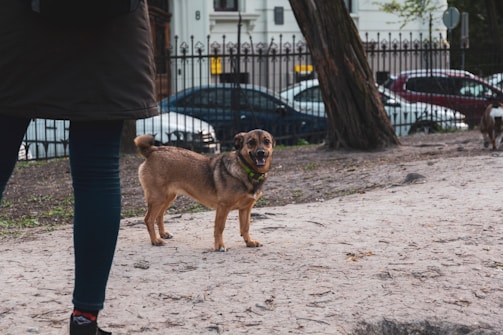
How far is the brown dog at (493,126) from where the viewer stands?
12234 millimetres

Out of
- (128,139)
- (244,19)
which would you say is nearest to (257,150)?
(128,139)

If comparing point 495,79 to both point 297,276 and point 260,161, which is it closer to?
point 260,161

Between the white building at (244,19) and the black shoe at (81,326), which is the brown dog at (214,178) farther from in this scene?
the white building at (244,19)

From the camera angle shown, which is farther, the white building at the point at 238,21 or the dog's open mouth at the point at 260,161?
the white building at the point at 238,21

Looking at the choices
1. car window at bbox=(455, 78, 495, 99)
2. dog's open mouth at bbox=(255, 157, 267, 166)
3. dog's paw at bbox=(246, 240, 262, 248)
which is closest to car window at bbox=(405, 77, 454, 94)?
car window at bbox=(455, 78, 495, 99)

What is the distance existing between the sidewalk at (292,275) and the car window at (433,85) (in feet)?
42.7

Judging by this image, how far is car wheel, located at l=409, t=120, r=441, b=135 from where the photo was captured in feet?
62.3

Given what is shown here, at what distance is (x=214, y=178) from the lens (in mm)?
6117

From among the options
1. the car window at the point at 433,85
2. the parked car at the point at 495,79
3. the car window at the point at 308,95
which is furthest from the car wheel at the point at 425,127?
the parked car at the point at 495,79

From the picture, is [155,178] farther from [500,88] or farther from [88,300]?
[500,88]

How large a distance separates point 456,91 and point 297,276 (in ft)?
52.4

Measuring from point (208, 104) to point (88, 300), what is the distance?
12.6 meters

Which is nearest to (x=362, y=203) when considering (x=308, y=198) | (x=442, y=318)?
(x=308, y=198)

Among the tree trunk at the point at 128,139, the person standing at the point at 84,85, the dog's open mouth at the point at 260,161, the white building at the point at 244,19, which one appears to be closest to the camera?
the person standing at the point at 84,85
